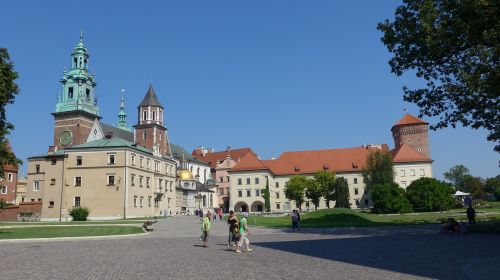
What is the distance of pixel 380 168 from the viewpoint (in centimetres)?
8338

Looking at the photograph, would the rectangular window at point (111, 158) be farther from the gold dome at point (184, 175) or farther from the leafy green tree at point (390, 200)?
the leafy green tree at point (390, 200)

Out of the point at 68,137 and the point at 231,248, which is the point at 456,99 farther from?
the point at 68,137

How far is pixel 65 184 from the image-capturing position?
62531 mm

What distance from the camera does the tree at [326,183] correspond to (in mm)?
82562

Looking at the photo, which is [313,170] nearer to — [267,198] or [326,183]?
[267,198]

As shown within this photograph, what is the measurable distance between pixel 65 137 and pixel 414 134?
78.4 m

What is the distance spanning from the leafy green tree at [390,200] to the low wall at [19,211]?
48593 millimetres

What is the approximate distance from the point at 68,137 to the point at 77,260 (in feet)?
253

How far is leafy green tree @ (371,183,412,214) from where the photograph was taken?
6319cm

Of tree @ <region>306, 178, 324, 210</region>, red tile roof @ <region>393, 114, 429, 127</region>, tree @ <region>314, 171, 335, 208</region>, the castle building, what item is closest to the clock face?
the castle building

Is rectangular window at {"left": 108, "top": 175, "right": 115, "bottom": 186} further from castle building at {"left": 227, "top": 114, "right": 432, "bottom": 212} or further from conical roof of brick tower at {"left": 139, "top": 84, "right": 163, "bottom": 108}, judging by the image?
A: castle building at {"left": 227, "top": 114, "right": 432, "bottom": 212}

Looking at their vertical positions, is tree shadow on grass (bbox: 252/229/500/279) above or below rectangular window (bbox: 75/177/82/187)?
below

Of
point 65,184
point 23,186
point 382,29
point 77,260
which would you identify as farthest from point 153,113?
point 77,260

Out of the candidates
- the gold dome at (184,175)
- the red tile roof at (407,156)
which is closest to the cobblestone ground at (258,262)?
the gold dome at (184,175)
